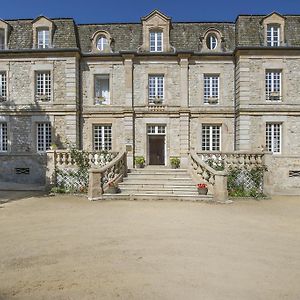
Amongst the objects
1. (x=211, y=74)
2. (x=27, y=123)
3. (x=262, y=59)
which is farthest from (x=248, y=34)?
(x=27, y=123)

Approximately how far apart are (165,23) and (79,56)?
239 inches

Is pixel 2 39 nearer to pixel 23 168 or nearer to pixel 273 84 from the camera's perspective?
pixel 23 168

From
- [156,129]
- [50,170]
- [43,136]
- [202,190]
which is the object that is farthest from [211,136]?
[43,136]

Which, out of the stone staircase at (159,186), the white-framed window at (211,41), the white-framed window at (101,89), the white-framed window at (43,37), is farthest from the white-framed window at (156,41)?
the stone staircase at (159,186)

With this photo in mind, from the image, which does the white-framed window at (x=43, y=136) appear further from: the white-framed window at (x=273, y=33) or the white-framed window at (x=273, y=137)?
the white-framed window at (x=273, y=33)

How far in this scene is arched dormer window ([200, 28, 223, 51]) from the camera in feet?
54.7

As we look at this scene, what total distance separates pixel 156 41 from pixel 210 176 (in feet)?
34.1

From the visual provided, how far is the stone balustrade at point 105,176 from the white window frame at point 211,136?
6.16 metres

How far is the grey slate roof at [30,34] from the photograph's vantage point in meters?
16.2

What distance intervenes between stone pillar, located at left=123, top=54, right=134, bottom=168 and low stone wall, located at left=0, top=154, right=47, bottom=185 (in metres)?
5.35

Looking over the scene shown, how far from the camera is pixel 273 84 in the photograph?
632 inches

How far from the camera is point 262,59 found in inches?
621

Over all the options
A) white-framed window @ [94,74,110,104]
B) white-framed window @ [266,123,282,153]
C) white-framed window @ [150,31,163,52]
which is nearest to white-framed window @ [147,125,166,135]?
white-framed window @ [94,74,110,104]

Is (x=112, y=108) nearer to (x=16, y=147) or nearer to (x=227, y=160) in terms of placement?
(x=16, y=147)
